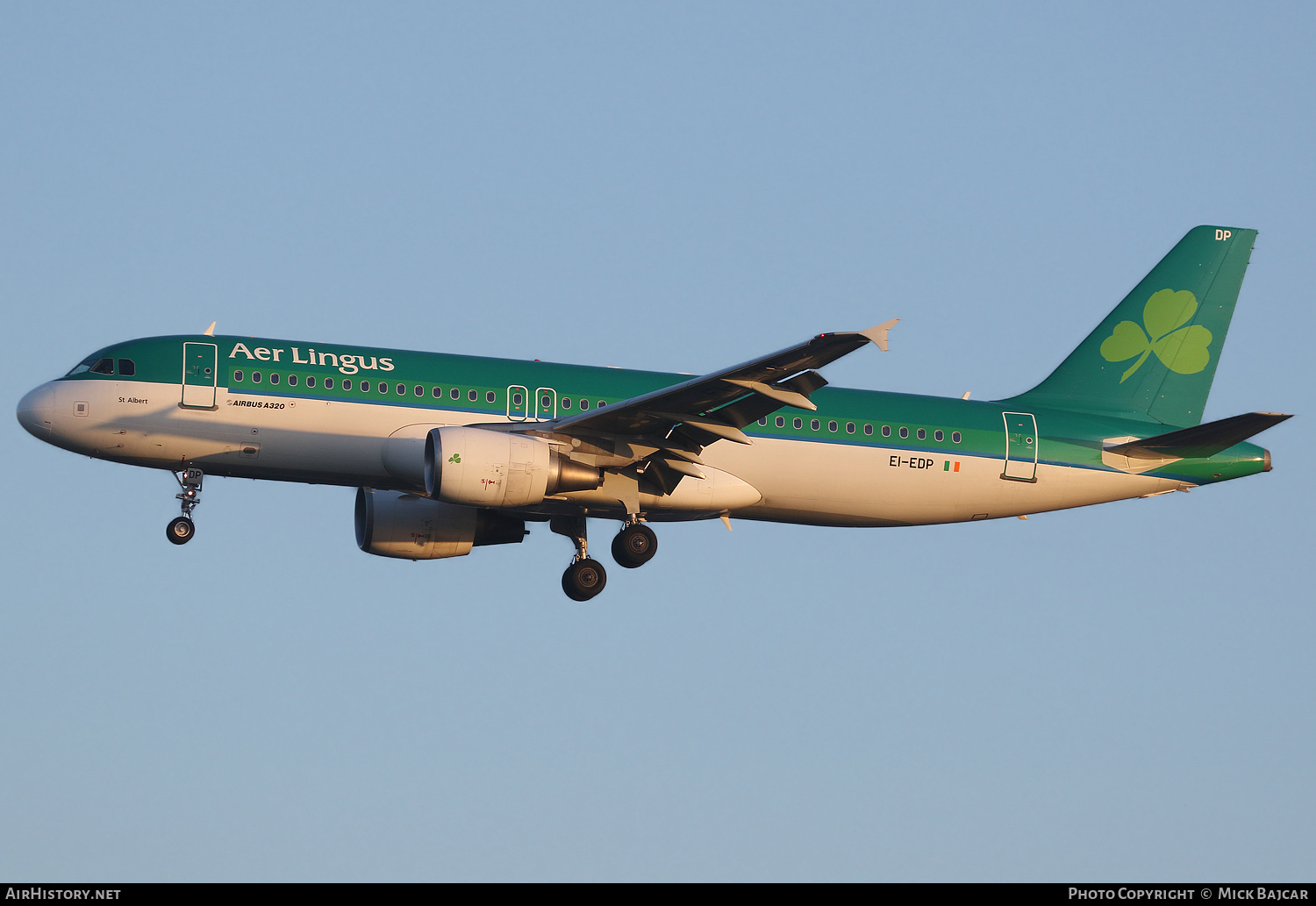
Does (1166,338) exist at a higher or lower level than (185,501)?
higher

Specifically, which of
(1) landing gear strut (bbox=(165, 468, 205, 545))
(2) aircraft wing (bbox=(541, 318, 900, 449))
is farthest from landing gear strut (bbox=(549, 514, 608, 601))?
(1) landing gear strut (bbox=(165, 468, 205, 545))

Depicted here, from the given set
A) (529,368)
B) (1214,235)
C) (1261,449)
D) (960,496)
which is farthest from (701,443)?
(1214,235)

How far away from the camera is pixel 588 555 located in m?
33.2

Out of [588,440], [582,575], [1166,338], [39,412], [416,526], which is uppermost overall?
[1166,338]

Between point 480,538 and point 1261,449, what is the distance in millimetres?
17273

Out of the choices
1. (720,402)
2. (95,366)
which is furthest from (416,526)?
(720,402)

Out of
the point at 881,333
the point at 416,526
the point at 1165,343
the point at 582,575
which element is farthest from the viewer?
the point at 1165,343

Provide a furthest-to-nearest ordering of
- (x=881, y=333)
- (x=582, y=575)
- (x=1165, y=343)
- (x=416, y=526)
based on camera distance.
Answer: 1. (x=1165, y=343)
2. (x=416, y=526)
3. (x=582, y=575)
4. (x=881, y=333)

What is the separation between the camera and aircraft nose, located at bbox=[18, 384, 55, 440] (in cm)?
3000

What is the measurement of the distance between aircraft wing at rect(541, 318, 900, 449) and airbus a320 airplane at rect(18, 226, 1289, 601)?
48mm

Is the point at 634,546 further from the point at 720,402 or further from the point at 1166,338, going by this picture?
the point at 1166,338

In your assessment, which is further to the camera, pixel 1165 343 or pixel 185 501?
pixel 1165 343

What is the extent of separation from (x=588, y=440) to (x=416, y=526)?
20.9ft

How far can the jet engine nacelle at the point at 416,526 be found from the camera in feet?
112
